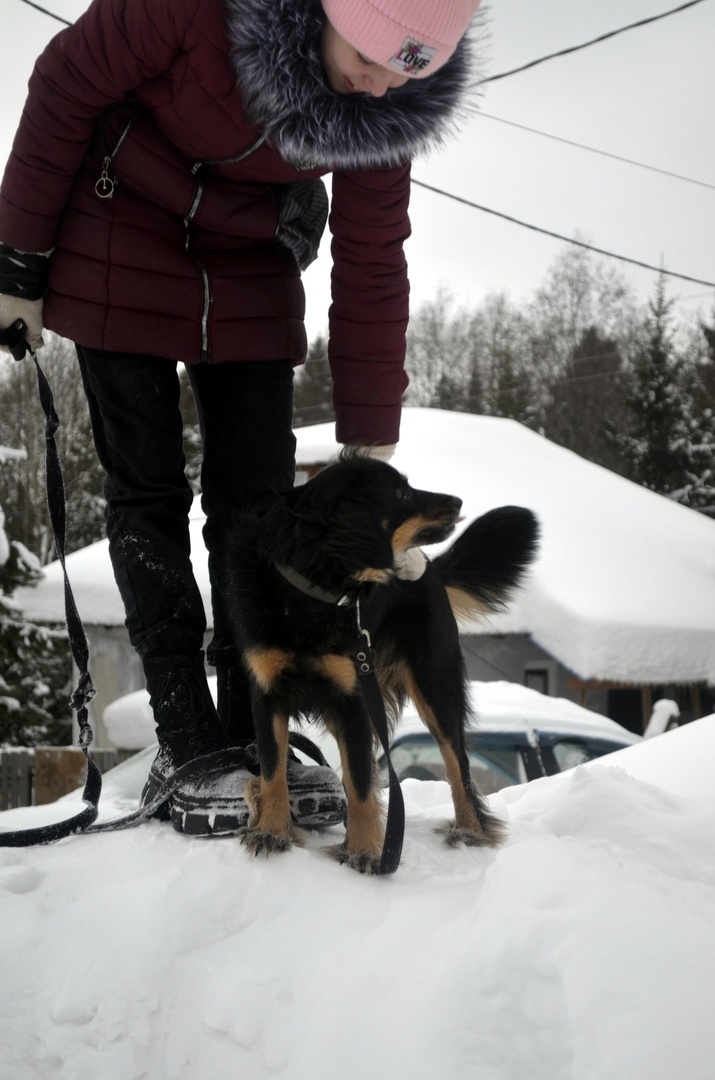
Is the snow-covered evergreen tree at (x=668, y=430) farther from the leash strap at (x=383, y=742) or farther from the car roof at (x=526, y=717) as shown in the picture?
the leash strap at (x=383, y=742)

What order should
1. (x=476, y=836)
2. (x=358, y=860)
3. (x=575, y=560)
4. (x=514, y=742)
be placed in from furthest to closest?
1. (x=575, y=560)
2. (x=514, y=742)
3. (x=476, y=836)
4. (x=358, y=860)

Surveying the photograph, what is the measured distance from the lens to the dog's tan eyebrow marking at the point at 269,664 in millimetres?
2123

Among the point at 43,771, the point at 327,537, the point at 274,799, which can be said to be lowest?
the point at 43,771

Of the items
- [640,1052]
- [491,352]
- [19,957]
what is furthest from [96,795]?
[491,352]

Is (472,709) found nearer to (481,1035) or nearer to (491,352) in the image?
(481,1035)

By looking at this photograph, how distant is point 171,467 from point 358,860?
40.0 inches

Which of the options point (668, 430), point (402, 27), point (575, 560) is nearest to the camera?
point (402, 27)

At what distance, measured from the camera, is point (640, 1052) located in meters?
1.22

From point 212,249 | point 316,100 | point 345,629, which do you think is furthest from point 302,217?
point 345,629

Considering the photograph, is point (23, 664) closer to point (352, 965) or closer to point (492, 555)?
point (492, 555)

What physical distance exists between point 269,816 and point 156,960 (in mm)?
477

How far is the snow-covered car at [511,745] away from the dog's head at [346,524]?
10.0 ft

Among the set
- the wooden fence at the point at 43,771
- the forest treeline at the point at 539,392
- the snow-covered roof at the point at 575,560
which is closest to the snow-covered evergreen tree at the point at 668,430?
the forest treeline at the point at 539,392

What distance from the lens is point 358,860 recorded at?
Answer: 2.00m
